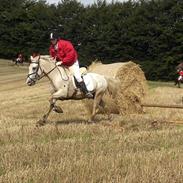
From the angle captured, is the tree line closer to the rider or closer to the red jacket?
the rider

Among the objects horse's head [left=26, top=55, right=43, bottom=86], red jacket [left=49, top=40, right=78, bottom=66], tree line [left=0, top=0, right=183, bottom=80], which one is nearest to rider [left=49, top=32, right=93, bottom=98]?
red jacket [left=49, top=40, right=78, bottom=66]

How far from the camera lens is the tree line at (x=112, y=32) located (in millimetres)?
52188

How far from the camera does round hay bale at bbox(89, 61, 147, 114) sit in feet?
60.7

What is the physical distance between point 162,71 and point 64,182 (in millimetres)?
44093

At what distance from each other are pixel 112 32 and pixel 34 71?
42904 millimetres

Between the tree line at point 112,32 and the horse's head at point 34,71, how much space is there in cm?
3637

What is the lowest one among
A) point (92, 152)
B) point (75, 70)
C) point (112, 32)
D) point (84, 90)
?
point (112, 32)

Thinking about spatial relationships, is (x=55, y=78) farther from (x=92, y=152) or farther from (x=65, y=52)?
(x=92, y=152)

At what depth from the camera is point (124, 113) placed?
18422 millimetres

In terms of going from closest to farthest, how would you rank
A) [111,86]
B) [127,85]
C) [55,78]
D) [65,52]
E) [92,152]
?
[92,152] < [65,52] < [55,78] < [111,86] < [127,85]

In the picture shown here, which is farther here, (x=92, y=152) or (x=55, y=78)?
(x=55, y=78)

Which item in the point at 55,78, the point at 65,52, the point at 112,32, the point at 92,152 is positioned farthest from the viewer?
the point at 112,32

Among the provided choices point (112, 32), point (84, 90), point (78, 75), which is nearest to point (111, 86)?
point (84, 90)

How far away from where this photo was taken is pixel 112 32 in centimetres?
5703
